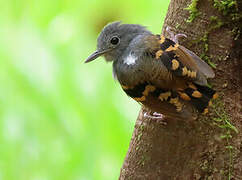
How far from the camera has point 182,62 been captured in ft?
8.11

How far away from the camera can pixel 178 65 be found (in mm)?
2465

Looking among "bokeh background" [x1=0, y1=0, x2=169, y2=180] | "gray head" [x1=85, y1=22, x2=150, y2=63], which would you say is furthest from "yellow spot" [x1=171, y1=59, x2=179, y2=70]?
"bokeh background" [x1=0, y1=0, x2=169, y2=180]

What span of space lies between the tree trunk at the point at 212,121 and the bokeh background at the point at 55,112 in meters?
0.76

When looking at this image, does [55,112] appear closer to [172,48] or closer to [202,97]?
[172,48]

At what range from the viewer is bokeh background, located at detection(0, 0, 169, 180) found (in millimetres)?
3078

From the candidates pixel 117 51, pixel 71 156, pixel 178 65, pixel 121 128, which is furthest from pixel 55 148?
pixel 178 65

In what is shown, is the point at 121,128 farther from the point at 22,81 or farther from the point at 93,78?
the point at 22,81

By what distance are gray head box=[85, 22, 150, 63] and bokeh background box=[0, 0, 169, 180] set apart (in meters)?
0.41

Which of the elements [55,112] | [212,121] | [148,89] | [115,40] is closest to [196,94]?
[212,121]

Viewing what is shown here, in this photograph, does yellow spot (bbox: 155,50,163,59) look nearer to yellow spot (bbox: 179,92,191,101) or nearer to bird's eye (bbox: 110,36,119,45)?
yellow spot (bbox: 179,92,191,101)

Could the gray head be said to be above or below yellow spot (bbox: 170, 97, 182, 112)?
above

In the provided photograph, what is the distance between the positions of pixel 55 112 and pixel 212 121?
1.25 metres

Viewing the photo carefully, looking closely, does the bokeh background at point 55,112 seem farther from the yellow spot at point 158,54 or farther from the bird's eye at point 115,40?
the yellow spot at point 158,54

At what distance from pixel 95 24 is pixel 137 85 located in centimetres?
174
